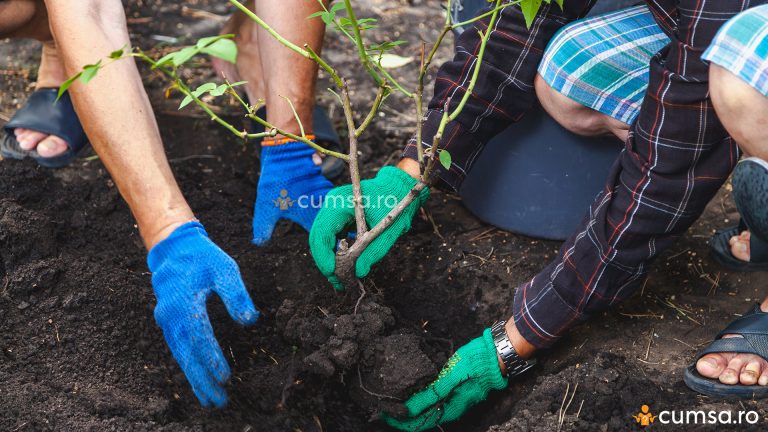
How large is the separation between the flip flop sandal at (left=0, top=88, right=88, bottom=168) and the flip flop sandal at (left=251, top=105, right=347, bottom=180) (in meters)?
0.51

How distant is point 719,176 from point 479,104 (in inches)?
22.9

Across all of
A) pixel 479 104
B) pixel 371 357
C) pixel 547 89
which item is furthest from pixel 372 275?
pixel 547 89

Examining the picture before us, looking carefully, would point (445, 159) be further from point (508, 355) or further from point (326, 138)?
point (326, 138)

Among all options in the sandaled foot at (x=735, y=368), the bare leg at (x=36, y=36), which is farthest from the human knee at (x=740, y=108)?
the bare leg at (x=36, y=36)

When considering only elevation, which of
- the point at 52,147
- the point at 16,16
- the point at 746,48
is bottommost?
the point at 52,147

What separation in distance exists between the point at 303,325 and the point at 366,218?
278 millimetres

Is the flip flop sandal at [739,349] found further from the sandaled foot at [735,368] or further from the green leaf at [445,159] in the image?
the green leaf at [445,159]

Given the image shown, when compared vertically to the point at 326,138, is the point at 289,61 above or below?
above

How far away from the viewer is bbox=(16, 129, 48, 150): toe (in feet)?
7.08

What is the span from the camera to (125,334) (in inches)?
62.6

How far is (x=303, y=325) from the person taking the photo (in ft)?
5.03

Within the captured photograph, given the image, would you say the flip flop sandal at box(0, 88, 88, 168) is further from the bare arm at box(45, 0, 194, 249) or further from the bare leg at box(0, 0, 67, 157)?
the bare arm at box(45, 0, 194, 249)

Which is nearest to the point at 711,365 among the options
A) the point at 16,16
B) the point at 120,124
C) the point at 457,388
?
the point at 457,388

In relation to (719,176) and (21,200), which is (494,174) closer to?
(719,176)
